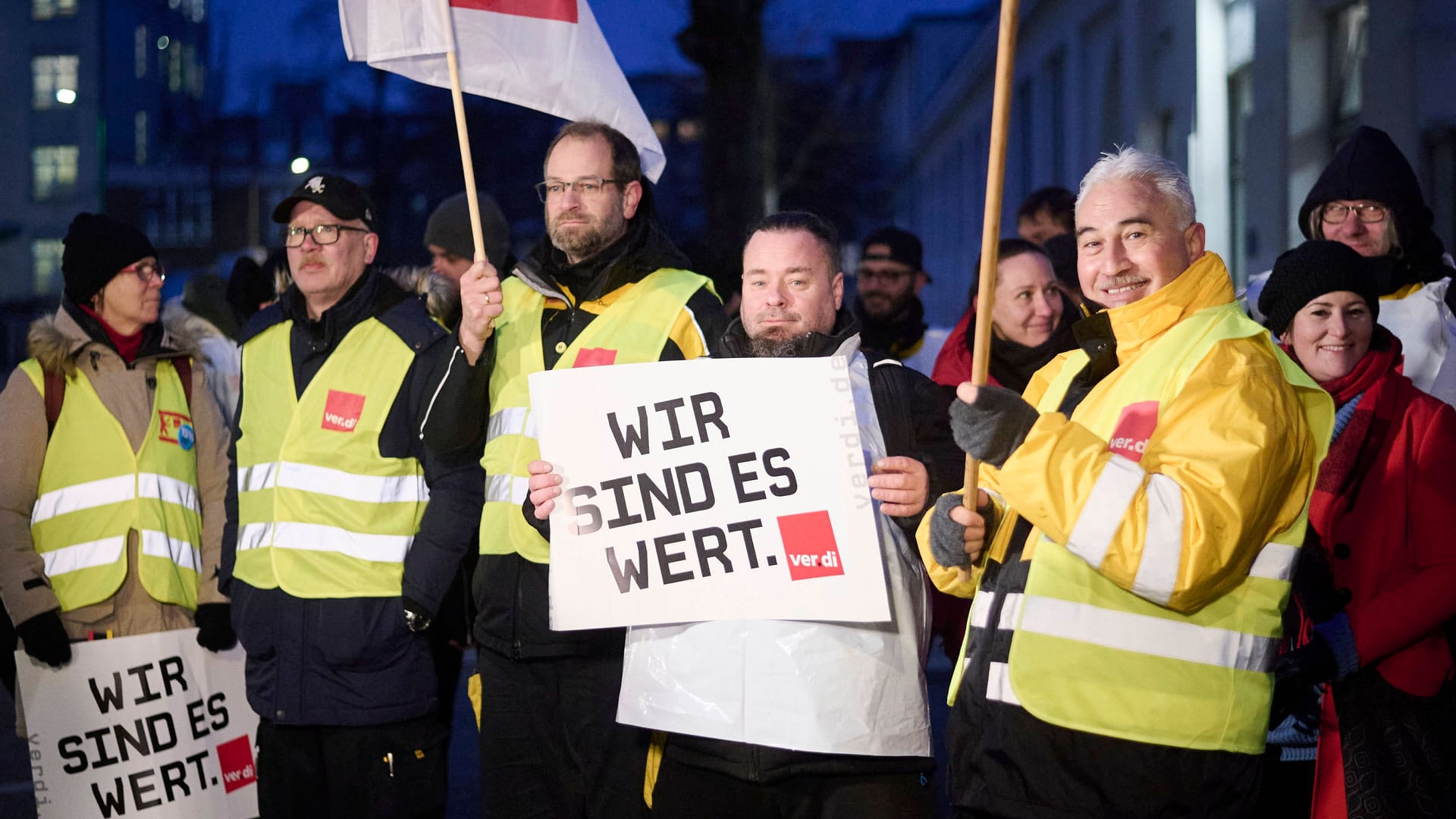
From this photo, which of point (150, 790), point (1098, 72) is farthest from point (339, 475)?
point (1098, 72)

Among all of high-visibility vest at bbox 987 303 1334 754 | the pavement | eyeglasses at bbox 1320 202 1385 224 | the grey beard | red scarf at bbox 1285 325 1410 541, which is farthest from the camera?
the pavement

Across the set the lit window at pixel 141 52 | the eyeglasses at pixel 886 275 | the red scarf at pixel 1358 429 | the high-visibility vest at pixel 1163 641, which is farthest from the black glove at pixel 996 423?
the lit window at pixel 141 52

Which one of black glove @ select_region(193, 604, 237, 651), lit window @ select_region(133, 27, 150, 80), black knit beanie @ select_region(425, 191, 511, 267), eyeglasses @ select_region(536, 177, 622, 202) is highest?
lit window @ select_region(133, 27, 150, 80)

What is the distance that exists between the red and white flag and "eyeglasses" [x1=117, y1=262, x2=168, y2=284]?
1.30 metres

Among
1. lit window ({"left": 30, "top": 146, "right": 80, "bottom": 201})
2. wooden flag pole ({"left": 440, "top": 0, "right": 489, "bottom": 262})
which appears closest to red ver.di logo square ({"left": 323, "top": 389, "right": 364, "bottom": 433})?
wooden flag pole ({"left": 440, "top": 0, "right": 489, "bottom": 262})

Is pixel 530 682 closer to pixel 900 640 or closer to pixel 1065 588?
pixel 900 640

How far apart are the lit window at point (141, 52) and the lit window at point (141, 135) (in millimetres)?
866

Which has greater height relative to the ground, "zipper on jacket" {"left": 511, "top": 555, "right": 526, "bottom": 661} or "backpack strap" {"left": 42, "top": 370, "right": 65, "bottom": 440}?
"backpack strap" {"left": 42, "top": 370, "right": 65, "bottom": 440}

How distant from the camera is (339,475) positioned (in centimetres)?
473

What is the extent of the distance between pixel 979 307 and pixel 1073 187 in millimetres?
18752

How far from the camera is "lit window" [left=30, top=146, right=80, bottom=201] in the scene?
28.2 m

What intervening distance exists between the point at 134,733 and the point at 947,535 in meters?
3.17

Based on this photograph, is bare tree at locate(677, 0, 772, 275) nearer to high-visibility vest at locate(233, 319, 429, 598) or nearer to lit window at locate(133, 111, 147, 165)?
high-visibility vest at locate(233, 319, 429, 598)

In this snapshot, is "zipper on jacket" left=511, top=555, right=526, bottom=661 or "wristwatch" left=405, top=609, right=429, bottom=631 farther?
"wristwatch" left=405, top=609, right=429, bottom=631
